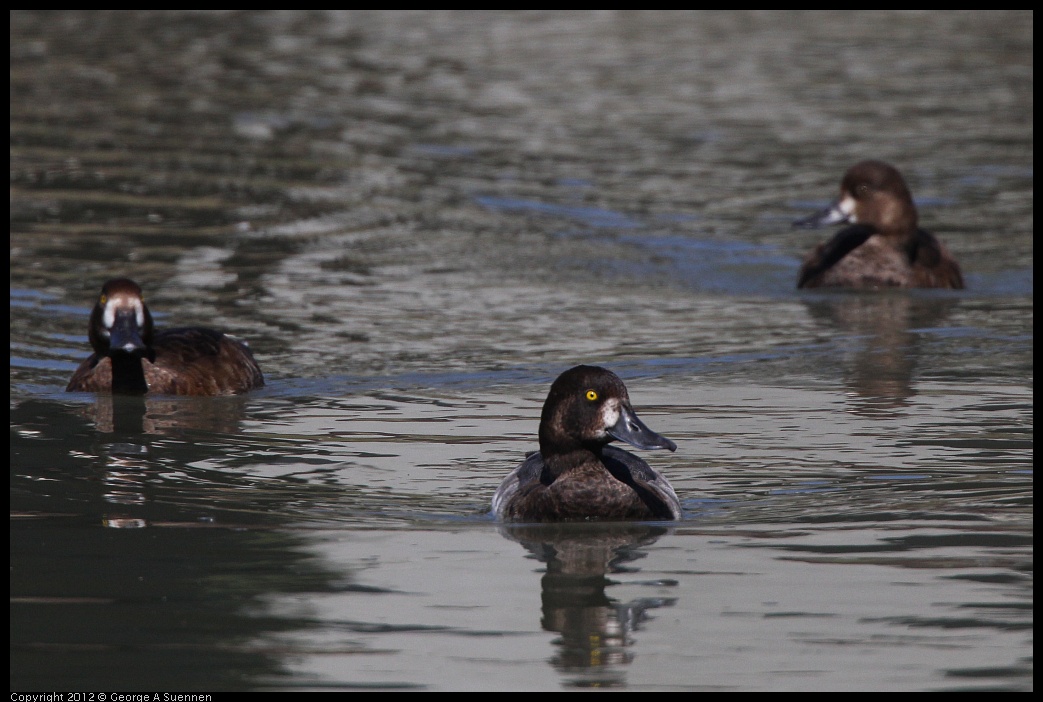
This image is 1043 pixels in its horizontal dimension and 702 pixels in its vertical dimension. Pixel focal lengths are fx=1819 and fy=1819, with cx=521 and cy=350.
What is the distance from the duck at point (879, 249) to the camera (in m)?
15.9

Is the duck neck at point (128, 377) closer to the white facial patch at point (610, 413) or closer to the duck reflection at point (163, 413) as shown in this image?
the duck reflection at point (163, 413)

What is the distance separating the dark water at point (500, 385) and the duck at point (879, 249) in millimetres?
317

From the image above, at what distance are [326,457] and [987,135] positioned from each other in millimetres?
16542

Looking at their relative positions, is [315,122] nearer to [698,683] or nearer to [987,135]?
[987,135]

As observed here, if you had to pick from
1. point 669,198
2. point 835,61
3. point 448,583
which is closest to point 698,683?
point 448,583

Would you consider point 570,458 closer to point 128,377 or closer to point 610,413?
point 610,413

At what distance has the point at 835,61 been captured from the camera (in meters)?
32.0

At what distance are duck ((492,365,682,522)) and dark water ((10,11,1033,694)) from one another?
133 millimetres

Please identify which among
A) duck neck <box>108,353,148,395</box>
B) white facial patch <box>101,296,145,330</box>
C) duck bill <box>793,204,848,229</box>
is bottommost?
duck neck <box>108,353,148,395</box>

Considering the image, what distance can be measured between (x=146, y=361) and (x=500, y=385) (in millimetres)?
2287

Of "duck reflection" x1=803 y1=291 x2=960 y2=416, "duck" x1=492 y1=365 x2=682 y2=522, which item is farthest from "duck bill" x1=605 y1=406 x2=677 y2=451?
"duck reflection" x1=803 y1=291 x2=960 y2=416

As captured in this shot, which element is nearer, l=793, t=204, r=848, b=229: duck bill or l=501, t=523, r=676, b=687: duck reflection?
l=501, t=523, r=676, b=687: duck reflection

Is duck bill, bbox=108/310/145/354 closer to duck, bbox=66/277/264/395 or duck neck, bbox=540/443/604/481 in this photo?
duck, bbox=66/277/264/395

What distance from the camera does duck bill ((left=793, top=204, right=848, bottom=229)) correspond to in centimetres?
1648
